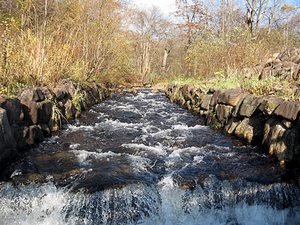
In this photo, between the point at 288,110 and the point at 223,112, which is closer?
the point at 288,110

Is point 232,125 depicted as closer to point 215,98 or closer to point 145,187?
point 215,98

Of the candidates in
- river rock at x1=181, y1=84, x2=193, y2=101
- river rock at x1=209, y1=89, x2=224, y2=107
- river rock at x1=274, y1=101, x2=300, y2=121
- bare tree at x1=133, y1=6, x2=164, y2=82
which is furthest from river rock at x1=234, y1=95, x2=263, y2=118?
bare tree at x1=133, y1=6, x2=164, y2=82

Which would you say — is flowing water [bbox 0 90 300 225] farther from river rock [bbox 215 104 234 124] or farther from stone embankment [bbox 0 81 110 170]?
river rock [bbox 215 104 234 124]

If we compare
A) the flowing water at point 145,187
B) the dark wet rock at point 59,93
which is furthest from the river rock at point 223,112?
the dark wet rock at point 59,93

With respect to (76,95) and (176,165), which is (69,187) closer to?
(176,165)

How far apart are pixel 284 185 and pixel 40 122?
13.9ft

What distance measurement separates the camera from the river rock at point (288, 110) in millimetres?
2922

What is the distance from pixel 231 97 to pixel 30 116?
14.0 ft

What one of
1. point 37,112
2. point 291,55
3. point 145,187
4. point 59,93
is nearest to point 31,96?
point 37,112

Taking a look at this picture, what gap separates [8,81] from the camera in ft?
13.2

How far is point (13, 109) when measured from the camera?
3.27 meters

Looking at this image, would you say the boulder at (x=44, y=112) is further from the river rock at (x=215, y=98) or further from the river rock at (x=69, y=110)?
the river rock at (x=215, y=98)

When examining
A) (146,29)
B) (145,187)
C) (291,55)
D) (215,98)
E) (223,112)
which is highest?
(146,29)

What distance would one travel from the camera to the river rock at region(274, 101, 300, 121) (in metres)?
2.92
